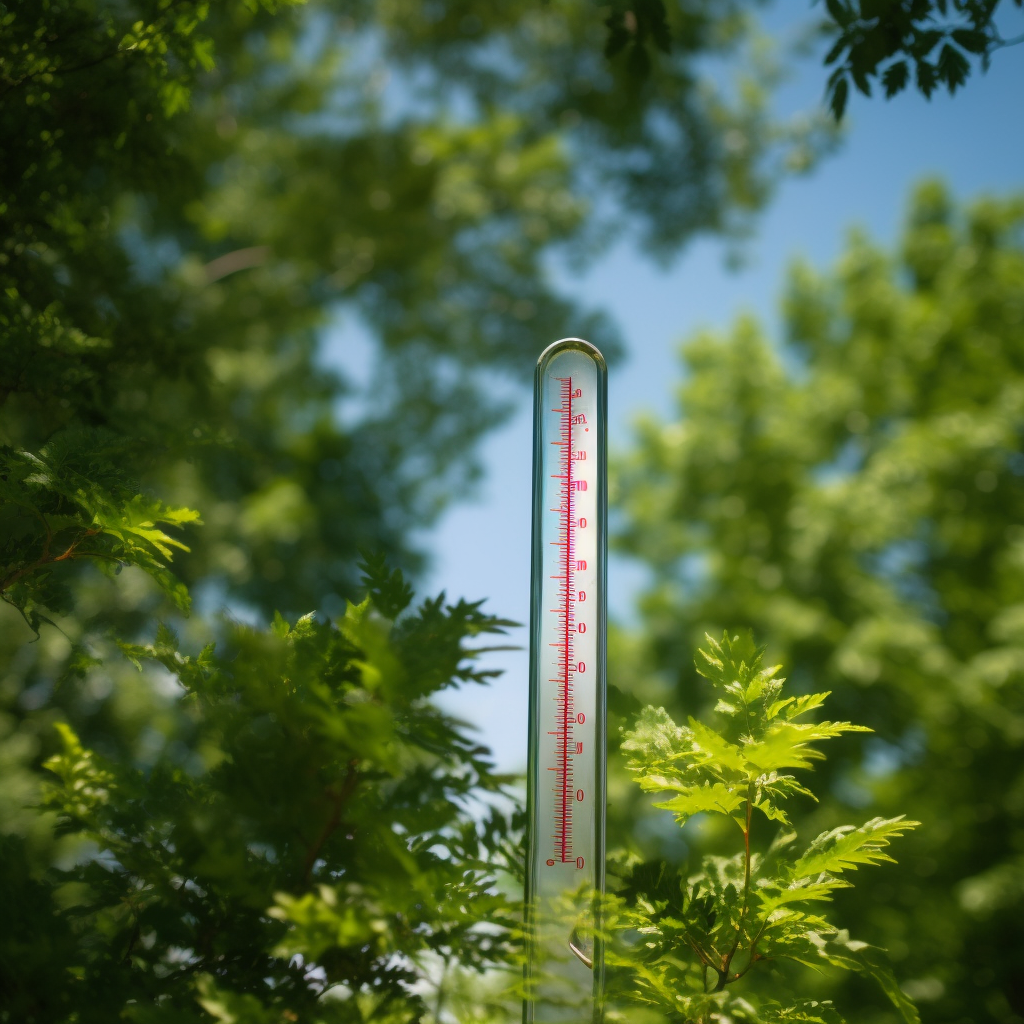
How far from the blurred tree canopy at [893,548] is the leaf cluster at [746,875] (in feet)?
15.4

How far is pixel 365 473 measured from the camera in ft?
23.4

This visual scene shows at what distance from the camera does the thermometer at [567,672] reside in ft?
2.95

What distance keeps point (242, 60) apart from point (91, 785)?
5364 mm

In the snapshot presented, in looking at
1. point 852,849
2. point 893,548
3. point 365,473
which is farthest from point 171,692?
point 893,548

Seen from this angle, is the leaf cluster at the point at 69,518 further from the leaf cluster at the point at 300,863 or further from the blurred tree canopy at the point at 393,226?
the blurred tree canopy at the point at 393,226

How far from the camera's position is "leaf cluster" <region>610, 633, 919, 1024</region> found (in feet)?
2.72

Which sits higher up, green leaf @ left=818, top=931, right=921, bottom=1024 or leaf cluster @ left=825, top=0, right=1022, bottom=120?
leaf cluster @ left=825, top=0, right=1022, bottom=120

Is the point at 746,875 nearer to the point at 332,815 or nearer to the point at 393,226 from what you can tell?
the point at 332,815

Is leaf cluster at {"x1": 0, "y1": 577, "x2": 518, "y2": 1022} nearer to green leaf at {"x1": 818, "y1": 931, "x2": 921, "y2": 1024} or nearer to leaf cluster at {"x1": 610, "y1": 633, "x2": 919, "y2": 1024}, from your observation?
leaf cluster at {"x1": 610, "y1": 633, "x2": 919, "y2": 1024}

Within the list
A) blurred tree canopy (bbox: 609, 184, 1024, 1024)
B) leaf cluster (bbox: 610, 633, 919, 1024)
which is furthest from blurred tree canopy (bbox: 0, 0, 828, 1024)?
blurred tree canopy (bbox: 609, 184, 1024, 1024)

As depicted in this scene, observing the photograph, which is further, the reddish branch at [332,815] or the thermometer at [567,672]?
the thermometer at [567,672]

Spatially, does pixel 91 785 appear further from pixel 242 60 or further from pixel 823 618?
pixel 823 618

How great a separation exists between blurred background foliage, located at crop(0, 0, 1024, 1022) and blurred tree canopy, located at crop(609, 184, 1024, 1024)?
42 millimetres

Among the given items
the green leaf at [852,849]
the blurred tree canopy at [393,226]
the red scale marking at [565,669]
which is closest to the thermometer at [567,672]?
the red scale marking at [565,669]
